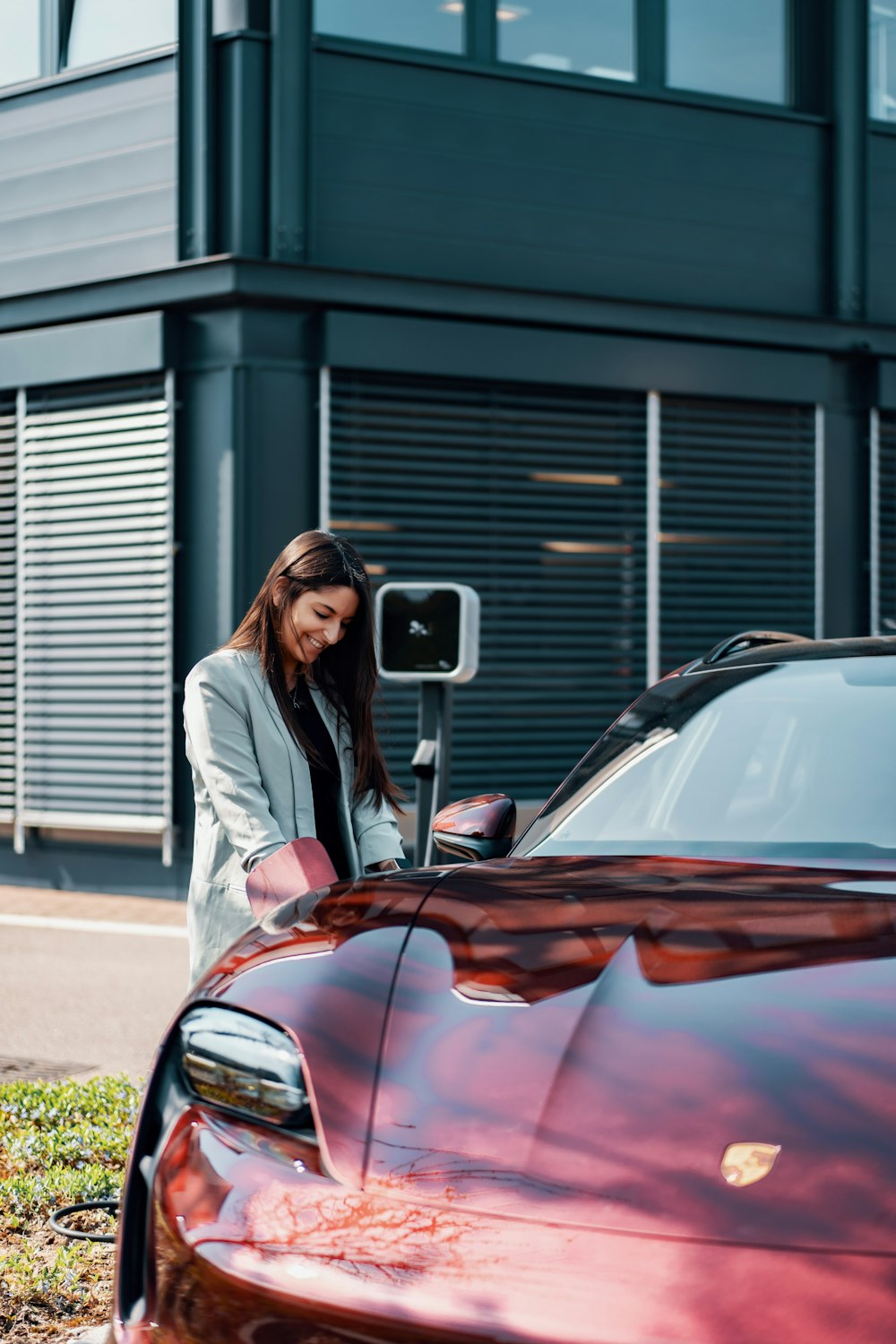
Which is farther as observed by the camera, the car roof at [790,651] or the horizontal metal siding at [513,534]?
the horizontal metal siding at [513,534]

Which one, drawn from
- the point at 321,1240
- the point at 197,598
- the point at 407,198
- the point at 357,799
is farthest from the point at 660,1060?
the point at 407,198

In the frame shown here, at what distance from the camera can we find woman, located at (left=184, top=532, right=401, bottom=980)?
3.20 m

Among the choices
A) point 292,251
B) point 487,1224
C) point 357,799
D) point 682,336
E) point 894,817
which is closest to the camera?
point 487,1224

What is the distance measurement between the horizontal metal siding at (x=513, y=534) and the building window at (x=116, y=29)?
265cm

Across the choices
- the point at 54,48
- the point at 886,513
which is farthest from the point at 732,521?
the point at 54,48

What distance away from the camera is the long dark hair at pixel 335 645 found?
3.30 meters

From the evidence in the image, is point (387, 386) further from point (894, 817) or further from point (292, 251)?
point (894, 817)

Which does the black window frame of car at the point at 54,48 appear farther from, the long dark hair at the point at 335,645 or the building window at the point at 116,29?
the long dark hair at the point at 335,645

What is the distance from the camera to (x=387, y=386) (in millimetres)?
9852

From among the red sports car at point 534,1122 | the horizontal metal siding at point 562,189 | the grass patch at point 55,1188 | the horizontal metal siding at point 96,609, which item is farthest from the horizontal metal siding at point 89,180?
the red sports car at point 534,1122

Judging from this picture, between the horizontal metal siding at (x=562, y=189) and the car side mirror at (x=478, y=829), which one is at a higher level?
the horizontal metal siding at (x=562, y=189)

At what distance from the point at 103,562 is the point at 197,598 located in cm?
78

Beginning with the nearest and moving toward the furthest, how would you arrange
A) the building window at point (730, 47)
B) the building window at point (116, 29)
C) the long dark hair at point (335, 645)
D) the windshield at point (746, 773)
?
the windshield at point (746, 773), the long dark hair at point (335, 645), the building window at point (116, 29), the building window at point (730, 47)

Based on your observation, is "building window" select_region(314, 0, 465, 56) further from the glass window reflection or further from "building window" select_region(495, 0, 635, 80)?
the glass window reflection
